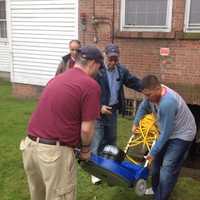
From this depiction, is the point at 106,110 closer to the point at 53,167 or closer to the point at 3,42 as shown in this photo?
the point at 53,167

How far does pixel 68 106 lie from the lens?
3.43m

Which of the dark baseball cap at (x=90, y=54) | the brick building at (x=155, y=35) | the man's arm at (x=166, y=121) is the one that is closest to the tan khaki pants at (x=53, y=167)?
the dark baseball cap at (x=90, y=54)

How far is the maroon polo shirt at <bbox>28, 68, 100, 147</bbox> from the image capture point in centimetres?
342

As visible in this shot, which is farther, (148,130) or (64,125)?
(148,130)

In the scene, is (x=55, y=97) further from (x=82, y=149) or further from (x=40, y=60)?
(x=40, y=60)

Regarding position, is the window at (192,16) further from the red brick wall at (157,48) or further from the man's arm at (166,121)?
the man's arm at (166,121)

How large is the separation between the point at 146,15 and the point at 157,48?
815 millimetres

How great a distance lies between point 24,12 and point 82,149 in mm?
9062

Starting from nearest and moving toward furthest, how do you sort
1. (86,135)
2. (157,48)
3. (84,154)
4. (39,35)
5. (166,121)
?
(86,135)
(84,154)
(166,121)
(157,48)
(39,35)

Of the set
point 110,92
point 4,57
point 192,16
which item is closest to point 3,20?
point 4,57

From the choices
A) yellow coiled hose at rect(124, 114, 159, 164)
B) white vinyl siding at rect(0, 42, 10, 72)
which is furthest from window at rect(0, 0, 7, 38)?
yellow coiled hose at rect(124, 114, 159, 164)

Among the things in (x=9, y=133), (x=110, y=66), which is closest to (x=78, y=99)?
(x=110, y=66)

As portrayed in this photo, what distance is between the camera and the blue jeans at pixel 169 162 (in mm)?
4465

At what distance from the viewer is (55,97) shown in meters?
3.46
